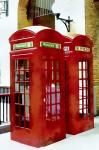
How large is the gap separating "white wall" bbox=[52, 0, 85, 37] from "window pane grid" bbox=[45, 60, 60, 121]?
305 centimetres

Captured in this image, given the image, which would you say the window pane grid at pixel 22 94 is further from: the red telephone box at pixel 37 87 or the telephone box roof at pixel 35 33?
the telephone box roof at pixel 35 33

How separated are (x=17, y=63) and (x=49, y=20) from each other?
6.74 metres

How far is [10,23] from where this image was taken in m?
12.1

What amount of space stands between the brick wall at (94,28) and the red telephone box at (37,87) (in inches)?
120

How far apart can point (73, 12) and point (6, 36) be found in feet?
12.1

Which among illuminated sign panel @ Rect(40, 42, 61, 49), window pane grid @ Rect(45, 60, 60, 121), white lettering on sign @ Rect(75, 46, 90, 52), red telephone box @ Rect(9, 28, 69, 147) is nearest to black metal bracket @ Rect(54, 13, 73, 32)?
white lettering on sign @ Rect(75, 46, 90, 52)

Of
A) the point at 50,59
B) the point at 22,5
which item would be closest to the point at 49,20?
the point at 22,5

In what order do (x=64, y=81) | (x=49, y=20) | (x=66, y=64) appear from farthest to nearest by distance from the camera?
(x=49, y=20), (x=66, y=64), (x=64, y=81)

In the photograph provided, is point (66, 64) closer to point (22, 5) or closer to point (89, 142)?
point (89, 142)

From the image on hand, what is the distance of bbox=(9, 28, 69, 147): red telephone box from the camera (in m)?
6.12

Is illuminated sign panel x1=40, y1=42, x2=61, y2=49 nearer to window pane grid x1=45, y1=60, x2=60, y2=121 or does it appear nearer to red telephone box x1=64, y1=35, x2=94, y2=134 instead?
window pane grid x1=45, y1=60, x2=60, y2=121

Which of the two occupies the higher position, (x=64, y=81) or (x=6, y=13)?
(x=6, y=13)

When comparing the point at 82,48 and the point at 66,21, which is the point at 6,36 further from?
the point at 82,48

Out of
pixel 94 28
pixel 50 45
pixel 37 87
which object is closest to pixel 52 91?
pixel 37 87
